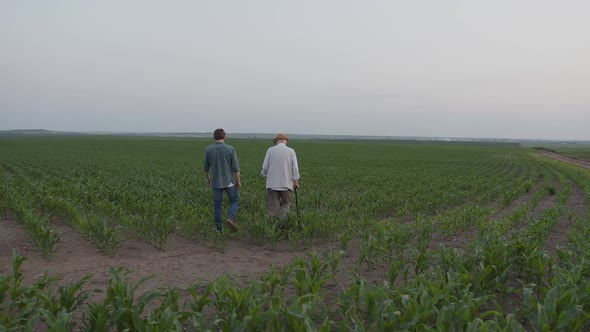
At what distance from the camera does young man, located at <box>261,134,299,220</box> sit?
7090 mm

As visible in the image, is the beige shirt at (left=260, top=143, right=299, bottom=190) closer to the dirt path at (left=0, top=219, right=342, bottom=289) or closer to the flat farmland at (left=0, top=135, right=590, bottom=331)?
the flat farmland at (left=0, top=135, right=590, bottom=331)

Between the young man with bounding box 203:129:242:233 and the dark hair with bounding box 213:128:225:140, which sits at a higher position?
the dark hair with bounding box 213:128:225:140

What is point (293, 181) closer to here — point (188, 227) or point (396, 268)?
point (188, 227)

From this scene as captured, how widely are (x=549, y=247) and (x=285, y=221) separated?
504cm

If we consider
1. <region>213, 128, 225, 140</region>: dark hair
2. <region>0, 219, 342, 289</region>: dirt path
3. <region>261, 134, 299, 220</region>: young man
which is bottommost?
<region>0, 219, 342, 289</region>: dirt path

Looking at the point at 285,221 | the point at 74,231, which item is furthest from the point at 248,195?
the point at 74,231

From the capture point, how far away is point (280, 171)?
7117 mm

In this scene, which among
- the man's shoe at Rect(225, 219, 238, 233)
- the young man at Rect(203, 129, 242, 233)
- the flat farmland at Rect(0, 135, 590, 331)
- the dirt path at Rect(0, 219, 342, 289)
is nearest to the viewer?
the flat farmland at Rect(0, 135, 590, 331)

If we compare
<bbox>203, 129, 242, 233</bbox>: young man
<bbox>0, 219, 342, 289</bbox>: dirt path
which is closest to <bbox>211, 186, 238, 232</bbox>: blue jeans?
<bbox>203, 129, 242, 233</bbox>: young man

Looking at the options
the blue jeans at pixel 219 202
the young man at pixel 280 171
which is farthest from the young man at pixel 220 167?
the young man at pixel 280 171

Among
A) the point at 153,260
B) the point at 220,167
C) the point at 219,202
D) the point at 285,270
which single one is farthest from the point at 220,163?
the point at 285,270

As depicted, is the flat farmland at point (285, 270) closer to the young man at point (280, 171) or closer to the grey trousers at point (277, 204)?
the grey trousers at point (277, 204)

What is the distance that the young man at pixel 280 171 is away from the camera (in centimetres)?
709

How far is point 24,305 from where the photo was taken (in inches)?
133
